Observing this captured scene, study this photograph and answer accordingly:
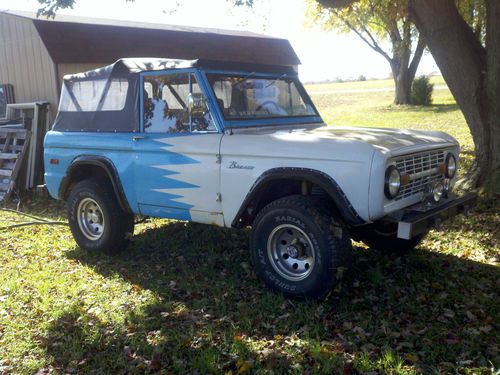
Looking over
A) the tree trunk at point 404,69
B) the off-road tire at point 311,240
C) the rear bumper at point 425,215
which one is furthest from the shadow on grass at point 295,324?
the tree trunk at point 404,69

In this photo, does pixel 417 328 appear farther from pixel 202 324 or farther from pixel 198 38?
pixel 198 38

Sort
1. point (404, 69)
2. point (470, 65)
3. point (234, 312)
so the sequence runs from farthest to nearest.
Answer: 1. point (404, 69)
2. point (470, 65)
3. point (234, 312)

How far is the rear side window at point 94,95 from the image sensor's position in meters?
5.59

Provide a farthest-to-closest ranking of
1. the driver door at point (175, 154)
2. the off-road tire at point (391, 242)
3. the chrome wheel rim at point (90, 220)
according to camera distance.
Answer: the chrome wheel rim at point (90, 220), the off-road tire at point (391, 242), the driver door at point (175, 154)

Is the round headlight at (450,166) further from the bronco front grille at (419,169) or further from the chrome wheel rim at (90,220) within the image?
the chrome wheel rim at (90,220)

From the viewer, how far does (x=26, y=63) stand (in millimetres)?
10516

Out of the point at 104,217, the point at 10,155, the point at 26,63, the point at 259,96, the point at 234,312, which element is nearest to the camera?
the point at 234,312

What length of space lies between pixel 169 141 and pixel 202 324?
1815 millimetres

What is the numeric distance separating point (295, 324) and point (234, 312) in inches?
23.2

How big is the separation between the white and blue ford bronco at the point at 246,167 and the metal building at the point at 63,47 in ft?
14.2

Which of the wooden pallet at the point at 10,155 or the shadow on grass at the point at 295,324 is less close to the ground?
the wooden pallet at the point at 10,155

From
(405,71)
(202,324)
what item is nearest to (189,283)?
(202,324)

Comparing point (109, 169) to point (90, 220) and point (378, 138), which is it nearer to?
point (90, 220)

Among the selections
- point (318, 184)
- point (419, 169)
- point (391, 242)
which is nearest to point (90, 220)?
point (318, 184)
